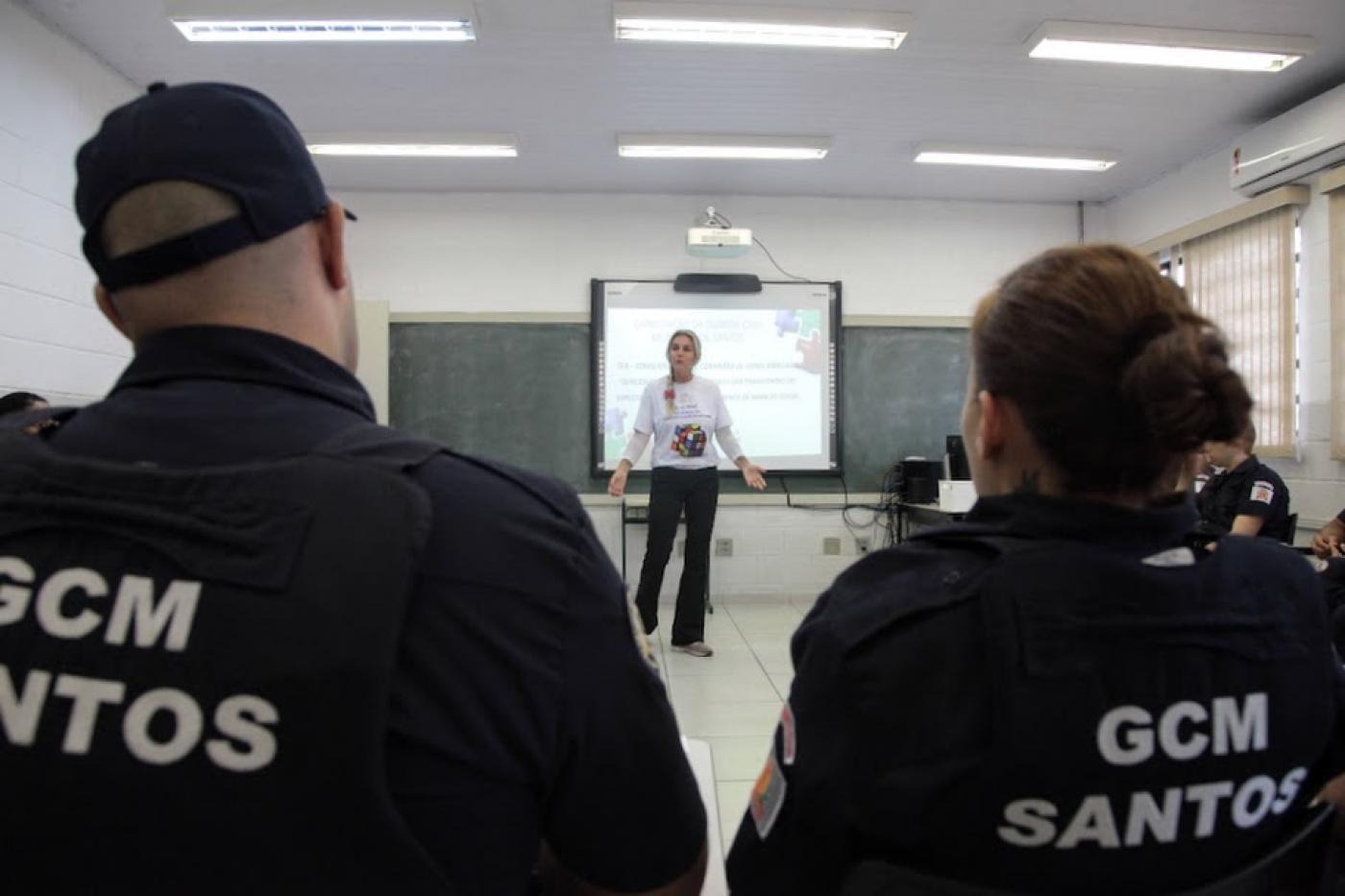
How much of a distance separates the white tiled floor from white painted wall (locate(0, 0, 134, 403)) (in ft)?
10.1

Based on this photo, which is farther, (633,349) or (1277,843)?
(633,349)

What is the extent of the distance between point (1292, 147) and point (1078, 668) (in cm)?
454

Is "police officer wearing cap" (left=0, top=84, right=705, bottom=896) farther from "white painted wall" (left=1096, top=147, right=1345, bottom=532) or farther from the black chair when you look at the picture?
"white painted wall" (left=1096, top=147, right=1345, bottom=532)

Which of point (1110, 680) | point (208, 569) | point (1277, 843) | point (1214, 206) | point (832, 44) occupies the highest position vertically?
point (832, 44)

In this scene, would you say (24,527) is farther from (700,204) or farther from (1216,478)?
(700,204)

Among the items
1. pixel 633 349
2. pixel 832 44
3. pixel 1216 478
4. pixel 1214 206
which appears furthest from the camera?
pixel 633 349

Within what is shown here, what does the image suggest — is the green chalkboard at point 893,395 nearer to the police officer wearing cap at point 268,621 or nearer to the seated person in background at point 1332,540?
the seated person in background at point 1332,540

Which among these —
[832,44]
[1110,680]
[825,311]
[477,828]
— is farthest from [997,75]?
[477,828]

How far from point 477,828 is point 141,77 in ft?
14.8

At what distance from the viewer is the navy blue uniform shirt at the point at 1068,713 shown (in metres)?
0.63

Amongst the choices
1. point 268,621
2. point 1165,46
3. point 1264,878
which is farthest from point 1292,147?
point 268,621

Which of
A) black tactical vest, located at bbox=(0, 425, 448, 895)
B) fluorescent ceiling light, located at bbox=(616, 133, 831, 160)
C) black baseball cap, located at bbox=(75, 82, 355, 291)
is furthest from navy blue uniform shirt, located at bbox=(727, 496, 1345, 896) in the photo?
fluorescent ceiling light, located at bbox=(616, 133, 831, 160)

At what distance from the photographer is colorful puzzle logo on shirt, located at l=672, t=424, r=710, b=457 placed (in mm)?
Result: 3984

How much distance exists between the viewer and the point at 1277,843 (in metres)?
0.68
